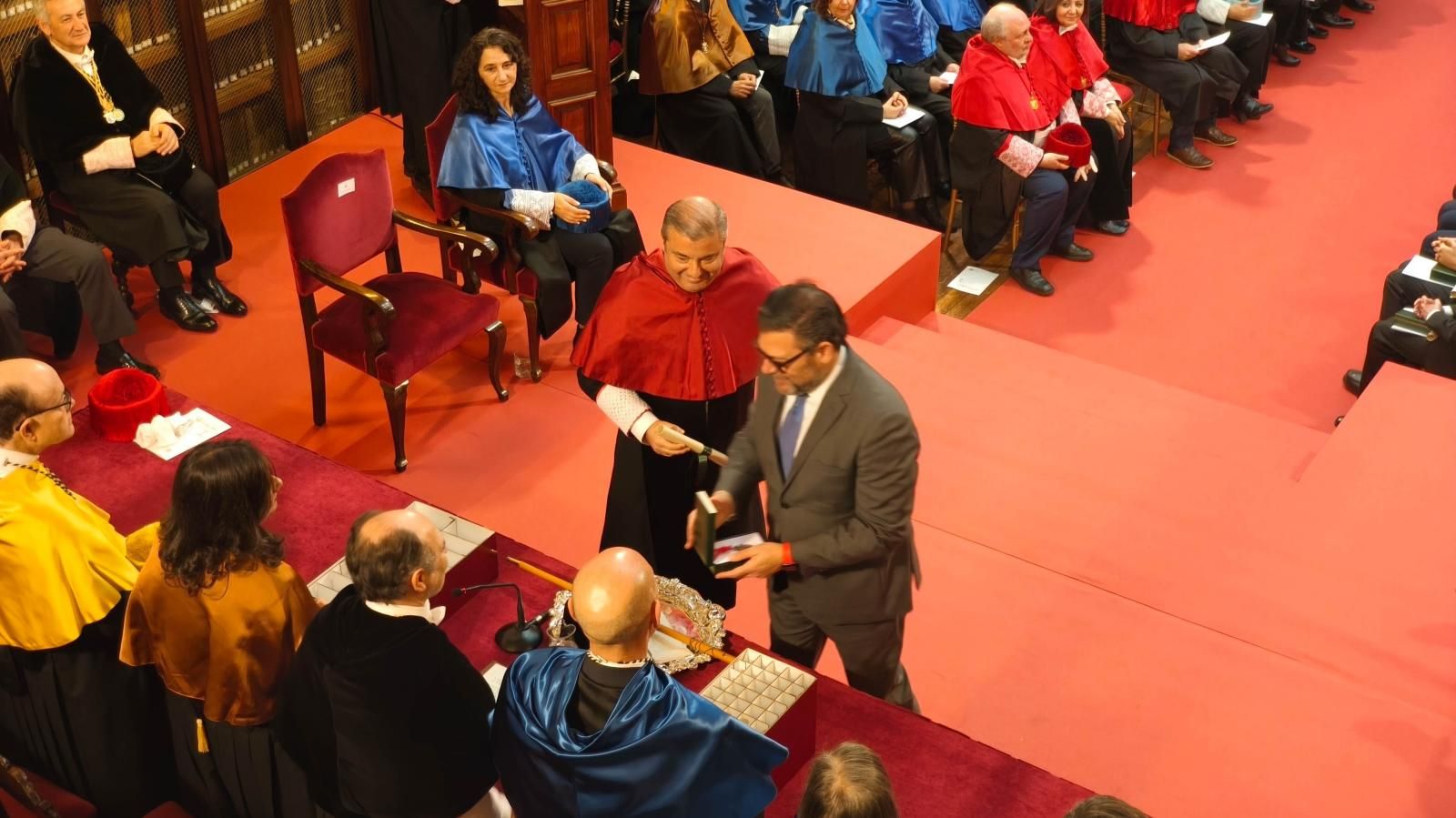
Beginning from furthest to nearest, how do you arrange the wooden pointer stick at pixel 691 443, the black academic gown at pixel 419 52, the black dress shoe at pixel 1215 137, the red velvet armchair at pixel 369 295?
the black dress shoe at pixel 1215 137 < the black academic gown at pixel 419 52 < the red velvet armchair at pixel 369 295 < the wooden pointer stick at pixel 691 443

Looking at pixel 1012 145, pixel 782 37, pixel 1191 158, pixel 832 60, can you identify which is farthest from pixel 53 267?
pixel 1191 158

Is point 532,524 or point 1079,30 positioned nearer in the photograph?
point 532,524

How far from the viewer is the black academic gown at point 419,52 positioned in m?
6.12

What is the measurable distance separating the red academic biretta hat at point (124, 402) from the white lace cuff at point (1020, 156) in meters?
3.66

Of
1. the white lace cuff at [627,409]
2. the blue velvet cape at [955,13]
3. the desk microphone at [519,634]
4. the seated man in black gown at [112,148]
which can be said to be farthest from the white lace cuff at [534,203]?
the blue velvet cape at [955,13]

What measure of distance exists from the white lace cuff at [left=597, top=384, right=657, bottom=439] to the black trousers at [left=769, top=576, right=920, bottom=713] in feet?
1.80

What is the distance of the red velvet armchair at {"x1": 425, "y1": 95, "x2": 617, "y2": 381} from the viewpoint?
16.7 feet

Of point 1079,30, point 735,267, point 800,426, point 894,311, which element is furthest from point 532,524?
point 1079,30

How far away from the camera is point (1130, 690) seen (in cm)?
394

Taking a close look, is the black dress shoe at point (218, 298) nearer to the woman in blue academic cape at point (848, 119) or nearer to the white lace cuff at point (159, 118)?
the white lace cuff at point (159, 118)

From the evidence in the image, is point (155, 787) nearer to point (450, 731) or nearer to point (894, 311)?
point (450, 731)

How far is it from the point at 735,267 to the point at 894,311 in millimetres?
2340

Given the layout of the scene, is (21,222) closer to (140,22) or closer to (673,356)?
(140,22)

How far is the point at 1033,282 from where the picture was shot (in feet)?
21.6
